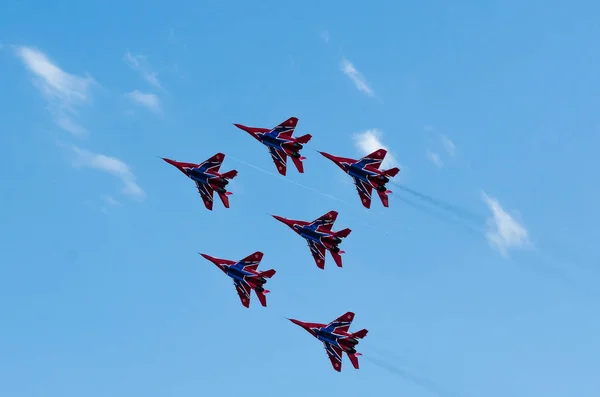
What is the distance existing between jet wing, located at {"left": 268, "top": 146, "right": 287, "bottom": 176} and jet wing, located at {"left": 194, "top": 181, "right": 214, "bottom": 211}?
1484 centimetres

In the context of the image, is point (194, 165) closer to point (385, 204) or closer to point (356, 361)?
point (385, 204)

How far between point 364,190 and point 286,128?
70.5 feet

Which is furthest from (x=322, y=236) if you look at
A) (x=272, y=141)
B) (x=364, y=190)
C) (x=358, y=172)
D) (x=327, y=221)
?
(x=272, y=141)

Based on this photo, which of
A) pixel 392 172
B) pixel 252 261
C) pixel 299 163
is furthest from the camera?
pixel 252 261

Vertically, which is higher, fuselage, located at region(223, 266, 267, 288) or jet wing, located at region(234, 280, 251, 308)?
fuselage, located at region(223, 266, 267, 288)

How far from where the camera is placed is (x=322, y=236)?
133 metres

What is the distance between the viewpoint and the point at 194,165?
13188 cm

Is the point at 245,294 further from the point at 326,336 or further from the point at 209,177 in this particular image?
the point at 209,177

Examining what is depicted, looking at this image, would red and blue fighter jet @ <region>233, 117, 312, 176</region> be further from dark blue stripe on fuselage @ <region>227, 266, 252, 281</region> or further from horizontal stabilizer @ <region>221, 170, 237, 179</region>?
dark blue stripe on fuselage @ <region>227, 266, 252, 281</region>

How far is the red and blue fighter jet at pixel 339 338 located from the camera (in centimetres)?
13112

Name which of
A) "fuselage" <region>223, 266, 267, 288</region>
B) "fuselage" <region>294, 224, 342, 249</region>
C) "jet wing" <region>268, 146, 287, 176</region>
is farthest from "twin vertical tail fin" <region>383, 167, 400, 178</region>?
"fuselage" <region>223, 266, 267, 288</region>

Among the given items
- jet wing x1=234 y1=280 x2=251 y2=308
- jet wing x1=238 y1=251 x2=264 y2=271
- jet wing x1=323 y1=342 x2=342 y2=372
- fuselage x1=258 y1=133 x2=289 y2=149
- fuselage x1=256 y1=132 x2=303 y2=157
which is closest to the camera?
fuselage x1=256 y1=132 x2=303 y2=157

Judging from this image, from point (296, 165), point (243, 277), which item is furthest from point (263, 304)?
point (296, 165)

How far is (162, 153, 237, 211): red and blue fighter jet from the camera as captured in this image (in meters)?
129
